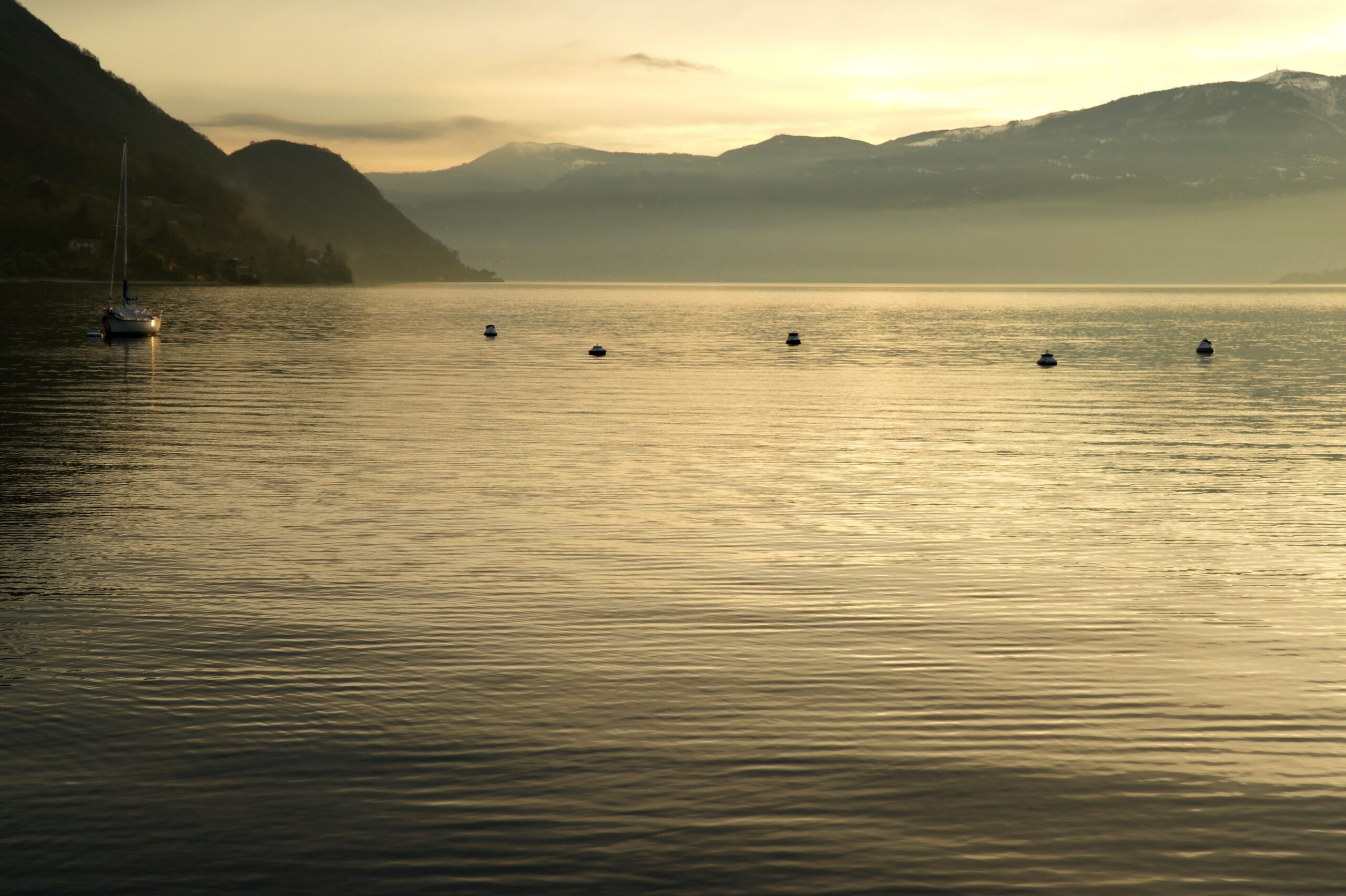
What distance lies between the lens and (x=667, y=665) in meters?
17.9

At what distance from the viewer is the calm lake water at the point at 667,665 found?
39.3 ft

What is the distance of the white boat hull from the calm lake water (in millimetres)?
70814

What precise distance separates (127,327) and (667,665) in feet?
347

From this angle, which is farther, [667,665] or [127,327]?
[127,327]

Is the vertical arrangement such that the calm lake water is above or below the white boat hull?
below

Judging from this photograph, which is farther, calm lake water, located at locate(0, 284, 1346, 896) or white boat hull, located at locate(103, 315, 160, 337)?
white boat hull, located at locate(103, 315, 160, 337)

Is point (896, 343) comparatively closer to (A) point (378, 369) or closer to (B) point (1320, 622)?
(A) point (378, 369)

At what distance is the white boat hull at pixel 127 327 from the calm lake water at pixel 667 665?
7081 centimetres

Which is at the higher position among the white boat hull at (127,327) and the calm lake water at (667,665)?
the white boat hull at (127,327)

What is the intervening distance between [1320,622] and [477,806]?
15.3 m

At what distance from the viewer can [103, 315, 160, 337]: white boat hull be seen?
109312 mm

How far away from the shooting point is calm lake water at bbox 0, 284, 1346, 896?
1198 centimetres

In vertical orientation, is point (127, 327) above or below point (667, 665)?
above

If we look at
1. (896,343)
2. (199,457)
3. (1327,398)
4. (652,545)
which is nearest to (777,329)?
(896,343)
